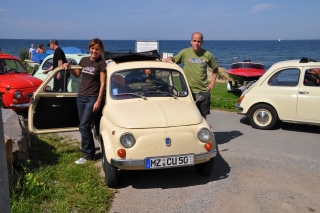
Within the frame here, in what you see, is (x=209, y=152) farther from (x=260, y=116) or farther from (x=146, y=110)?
(x=260, y=116)

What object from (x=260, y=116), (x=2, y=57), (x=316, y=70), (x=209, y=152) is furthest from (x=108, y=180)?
(x=2, y=57)

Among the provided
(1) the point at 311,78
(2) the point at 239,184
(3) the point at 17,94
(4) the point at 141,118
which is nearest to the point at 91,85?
(4) the point at 141,118

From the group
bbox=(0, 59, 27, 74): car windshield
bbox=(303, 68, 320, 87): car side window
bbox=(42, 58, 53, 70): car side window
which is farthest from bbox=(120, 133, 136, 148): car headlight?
bbox=(42, 58, 53, 70): car side window

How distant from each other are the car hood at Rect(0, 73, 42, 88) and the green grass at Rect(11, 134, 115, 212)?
136 inches

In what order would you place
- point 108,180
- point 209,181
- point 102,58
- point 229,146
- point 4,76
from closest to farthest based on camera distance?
1. point 108,180
2. point 209,181
3. point 102,58
4. point 229,146
5. point 4,76

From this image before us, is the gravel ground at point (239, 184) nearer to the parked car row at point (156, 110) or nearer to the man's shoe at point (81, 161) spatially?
the parked car row at point (156, 110)

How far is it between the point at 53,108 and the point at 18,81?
372cm

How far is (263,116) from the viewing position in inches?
363

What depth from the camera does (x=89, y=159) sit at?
6516mm

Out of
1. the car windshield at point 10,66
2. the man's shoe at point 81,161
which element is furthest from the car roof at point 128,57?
the car windshield at point 10,66

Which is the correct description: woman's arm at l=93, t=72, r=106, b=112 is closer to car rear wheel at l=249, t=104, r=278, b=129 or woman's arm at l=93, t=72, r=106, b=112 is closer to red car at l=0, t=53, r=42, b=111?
red car at l=0, t=53, r=42, b=111

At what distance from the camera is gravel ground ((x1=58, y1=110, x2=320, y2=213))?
4.86 m

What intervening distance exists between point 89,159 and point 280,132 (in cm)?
485

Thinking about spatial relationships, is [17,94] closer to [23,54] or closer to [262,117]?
[262,117]
